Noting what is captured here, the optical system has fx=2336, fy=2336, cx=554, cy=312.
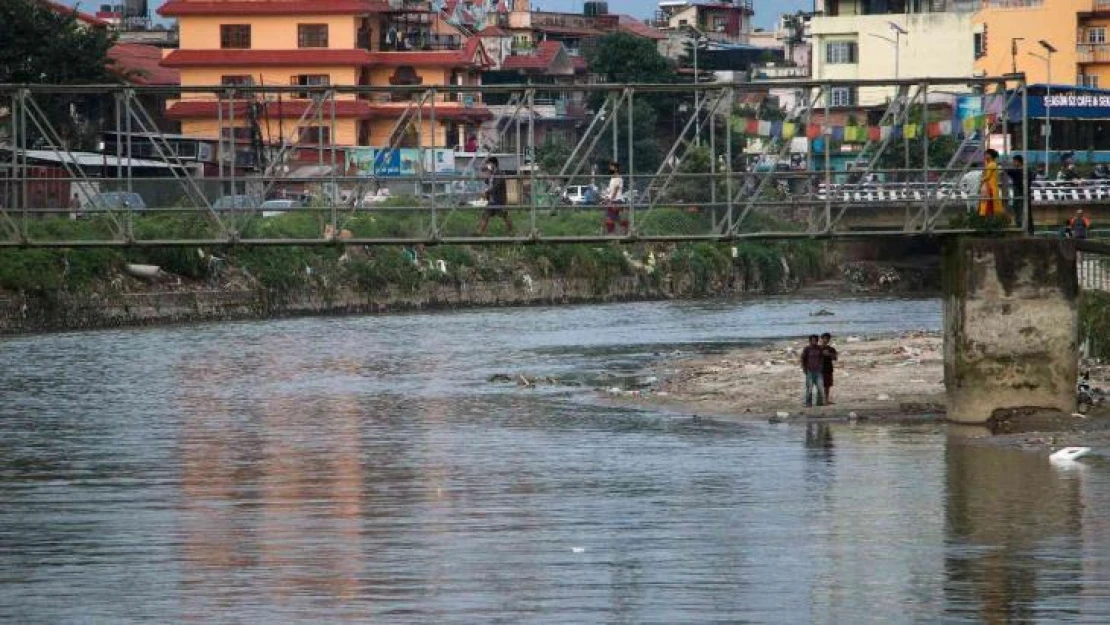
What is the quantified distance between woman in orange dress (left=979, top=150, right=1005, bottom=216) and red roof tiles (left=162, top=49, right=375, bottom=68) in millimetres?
74125

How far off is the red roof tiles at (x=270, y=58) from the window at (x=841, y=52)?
3350cm

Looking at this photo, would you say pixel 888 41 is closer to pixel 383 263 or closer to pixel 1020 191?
pixel 383 263

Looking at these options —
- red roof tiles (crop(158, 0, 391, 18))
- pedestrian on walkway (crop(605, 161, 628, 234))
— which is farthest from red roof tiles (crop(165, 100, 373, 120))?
pedestrian on walkway (crop(605, 161, 628, 234))

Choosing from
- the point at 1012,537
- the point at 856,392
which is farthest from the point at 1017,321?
the point at 1012,537

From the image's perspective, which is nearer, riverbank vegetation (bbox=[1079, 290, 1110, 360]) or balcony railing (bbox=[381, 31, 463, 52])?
riverbank vegetation (bbox=[1079, 290, 1110, 360])

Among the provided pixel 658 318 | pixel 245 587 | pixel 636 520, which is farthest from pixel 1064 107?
pixel 245 587

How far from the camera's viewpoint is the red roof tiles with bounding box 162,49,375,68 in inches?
4429

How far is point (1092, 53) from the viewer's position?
407 feet

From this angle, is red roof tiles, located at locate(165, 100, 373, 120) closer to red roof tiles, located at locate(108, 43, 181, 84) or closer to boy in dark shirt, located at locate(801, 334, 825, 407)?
red roof tiles, located at locate(108, 43, 181, 84)

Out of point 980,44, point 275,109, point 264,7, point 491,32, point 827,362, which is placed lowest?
point 827,362

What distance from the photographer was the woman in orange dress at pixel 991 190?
1612 inches

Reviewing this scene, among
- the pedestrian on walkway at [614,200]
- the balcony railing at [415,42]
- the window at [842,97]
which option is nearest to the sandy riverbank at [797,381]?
the pedestrian on walkway at [614,200]

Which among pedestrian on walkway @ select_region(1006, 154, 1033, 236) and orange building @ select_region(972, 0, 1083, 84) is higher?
orange building @ select_region(972, 0, 1083, 84)

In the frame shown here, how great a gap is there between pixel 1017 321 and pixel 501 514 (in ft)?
38.6
